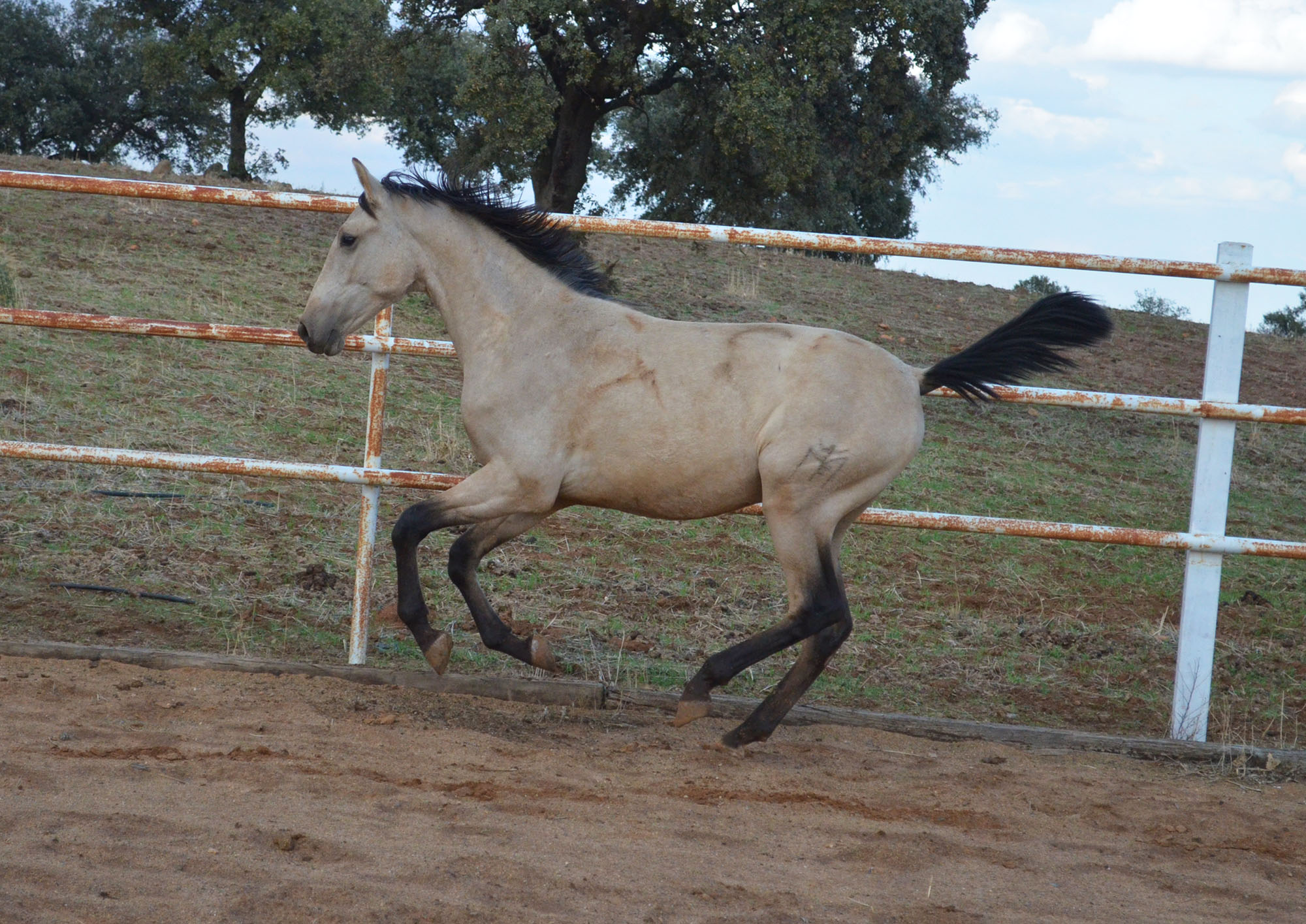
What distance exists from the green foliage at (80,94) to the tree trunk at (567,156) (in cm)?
1236

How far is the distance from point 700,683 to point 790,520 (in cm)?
66

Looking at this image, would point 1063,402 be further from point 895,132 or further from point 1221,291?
point 895,132

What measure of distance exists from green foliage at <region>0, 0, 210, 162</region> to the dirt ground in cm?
2386

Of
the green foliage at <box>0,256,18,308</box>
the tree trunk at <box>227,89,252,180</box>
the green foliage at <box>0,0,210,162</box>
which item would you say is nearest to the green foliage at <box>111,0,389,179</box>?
the tree trunk at <box>227,89,252,180</box>

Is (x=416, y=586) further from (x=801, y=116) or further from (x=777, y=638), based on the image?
(x=801, y=116)

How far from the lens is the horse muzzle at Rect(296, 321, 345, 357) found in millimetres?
4078

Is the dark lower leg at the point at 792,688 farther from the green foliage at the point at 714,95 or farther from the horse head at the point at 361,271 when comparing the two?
the green foliage at the point at 714,95

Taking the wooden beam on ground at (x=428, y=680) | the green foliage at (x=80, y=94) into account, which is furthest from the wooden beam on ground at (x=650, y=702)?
the green foliage at (x=80, y=94)

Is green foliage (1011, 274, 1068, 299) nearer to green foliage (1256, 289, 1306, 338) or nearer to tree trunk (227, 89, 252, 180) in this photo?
green foliage (1256, 289, 1306, 338)

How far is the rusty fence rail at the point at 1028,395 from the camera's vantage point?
4352 mm

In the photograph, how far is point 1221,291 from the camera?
4457 millimetres

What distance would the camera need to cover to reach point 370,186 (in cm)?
413

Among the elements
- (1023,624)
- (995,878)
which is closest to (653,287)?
(1023,624)

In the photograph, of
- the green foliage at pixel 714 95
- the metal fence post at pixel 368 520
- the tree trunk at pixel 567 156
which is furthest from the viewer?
the tree trunk at pixel 567 156
